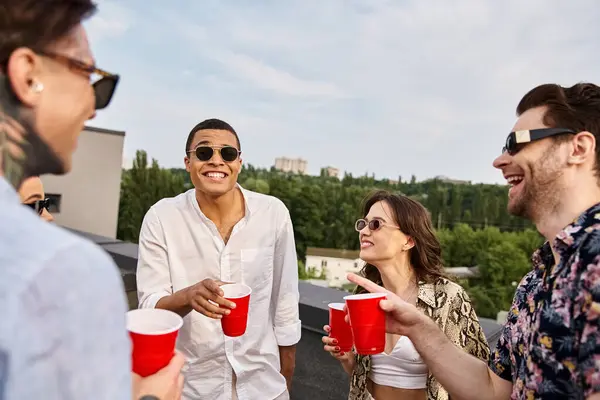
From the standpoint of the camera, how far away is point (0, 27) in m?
0.73

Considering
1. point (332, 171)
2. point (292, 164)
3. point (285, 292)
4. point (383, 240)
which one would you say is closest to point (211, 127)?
point (285, 292)

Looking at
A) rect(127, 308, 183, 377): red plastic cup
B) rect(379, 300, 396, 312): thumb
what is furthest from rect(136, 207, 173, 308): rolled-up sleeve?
rect(127, 308, 183, 377): red plastic cup

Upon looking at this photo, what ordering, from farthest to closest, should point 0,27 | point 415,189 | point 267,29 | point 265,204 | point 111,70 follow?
1. point 415,189
2. point 267,29
3. point 265,204
4. point 111,70
5. point 0,27

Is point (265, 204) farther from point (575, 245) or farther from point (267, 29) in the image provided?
point (267, 29)

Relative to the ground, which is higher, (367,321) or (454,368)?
(367,321)

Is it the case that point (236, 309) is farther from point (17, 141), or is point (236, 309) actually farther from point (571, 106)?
point (571, 106)

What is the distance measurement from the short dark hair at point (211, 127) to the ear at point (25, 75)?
77.1 inches

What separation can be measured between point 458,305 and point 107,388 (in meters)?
2.28

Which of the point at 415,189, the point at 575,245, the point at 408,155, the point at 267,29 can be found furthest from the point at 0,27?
the point at 408,155

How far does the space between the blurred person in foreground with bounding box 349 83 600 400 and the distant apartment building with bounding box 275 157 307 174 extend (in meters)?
94.7

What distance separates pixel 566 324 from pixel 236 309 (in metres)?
1.32

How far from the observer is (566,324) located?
51.8 inches

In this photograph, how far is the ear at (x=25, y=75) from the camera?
748 mm

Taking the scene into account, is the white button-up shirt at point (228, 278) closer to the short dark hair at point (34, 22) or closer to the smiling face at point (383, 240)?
the smiling face at point (383, 240)
